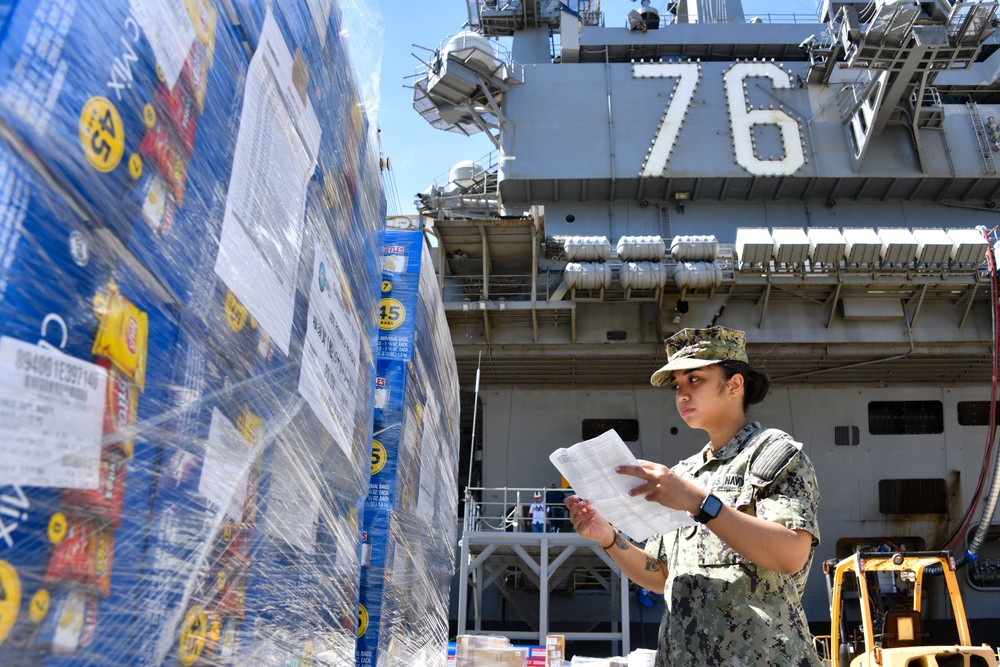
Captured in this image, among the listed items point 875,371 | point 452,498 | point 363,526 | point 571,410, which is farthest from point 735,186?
point 363,526

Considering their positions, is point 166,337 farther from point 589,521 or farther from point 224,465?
point 589,521

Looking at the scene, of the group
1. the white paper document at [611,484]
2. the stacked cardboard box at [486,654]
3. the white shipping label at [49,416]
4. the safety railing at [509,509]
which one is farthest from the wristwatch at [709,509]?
the safety railing at [509,509]

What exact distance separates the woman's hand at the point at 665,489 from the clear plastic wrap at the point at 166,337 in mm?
949

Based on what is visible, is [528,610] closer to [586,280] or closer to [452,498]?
[586,280]

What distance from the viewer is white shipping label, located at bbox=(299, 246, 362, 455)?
2.26m

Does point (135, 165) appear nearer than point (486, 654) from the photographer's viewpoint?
Yes

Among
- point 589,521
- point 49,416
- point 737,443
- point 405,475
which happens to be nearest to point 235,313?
point 49,416

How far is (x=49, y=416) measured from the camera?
1.08 meters

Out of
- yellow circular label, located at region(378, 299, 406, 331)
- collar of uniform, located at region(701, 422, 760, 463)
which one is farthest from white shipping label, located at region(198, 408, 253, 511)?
yellow circular label, located at region(378, 299, 406, 331)

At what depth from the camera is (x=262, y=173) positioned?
1.91 metres

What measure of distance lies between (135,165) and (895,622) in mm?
8527

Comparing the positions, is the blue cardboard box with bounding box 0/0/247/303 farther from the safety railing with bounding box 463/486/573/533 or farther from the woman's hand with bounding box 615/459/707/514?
the safety railing with bounding box 463/486/573/533

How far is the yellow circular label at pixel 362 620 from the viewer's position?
318 centimetres

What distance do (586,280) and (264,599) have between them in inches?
442
